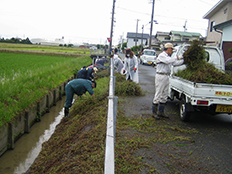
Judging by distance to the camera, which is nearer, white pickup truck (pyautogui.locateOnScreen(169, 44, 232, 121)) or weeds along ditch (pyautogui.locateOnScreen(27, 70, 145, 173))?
weeds along ditch (pyautogui.locateOnScreen(27, 70, 145, 173))

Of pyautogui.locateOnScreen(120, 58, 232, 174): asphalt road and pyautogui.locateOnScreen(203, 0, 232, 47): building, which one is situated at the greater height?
pyautogui.locateOnScreen(203, 0, 232, 47): building

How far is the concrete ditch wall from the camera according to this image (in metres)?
6.45

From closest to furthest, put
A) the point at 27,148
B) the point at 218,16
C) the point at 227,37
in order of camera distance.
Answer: the point at 27,148 → the point at 227,37 → the point at 218,16

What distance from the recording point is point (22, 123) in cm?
780

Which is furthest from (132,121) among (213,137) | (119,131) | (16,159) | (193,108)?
(16,159)

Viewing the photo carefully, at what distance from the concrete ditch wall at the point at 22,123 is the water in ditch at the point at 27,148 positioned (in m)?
0.18

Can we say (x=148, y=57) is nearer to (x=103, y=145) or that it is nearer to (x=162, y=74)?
(x=162, y=74)

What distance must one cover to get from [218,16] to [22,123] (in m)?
23.9

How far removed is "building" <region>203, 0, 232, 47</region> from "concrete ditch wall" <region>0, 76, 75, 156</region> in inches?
635

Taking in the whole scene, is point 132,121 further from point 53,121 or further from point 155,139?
point 53,121

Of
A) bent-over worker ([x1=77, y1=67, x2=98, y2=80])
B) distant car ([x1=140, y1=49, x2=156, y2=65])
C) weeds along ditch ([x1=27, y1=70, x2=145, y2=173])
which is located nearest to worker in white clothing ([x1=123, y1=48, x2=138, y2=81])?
bent-over worker ([x1=77, y1=67, x2=98, y2=80])

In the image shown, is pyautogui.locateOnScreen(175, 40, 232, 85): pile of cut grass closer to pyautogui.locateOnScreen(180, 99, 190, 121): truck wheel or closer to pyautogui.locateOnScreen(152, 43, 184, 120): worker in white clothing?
pyautogui.locateOnScreen(152, 43, 184, 120): worker in white clothing

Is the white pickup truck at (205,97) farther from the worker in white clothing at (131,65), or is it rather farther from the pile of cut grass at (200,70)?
the worker in white clothing at (131,65)

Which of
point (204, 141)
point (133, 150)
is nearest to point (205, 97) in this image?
point (204, 141)
